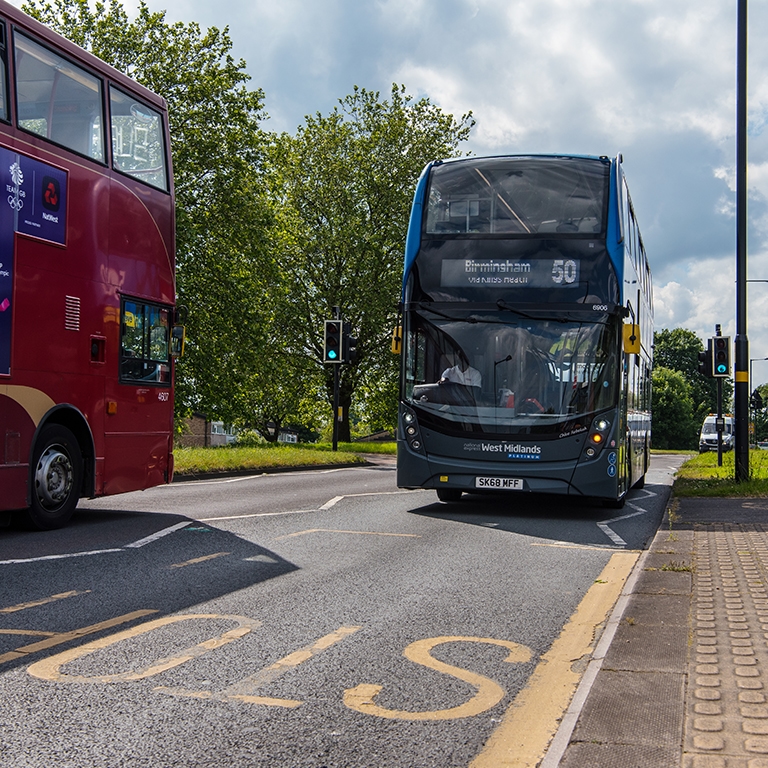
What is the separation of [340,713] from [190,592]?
298 centimetres

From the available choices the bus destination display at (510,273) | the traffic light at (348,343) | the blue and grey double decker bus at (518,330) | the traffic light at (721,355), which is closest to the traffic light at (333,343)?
the traffic light at (348,343)

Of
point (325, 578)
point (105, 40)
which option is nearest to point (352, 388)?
point (105, 40)

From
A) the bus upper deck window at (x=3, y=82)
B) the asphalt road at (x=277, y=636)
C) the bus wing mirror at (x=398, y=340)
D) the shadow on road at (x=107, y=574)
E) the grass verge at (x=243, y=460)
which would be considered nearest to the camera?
the asphalt road at (x=277, y=636)

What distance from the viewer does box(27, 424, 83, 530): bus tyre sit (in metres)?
10.4

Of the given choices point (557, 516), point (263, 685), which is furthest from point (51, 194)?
point (557, 516)

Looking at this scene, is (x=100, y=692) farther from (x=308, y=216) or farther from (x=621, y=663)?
(x=308, y=216)

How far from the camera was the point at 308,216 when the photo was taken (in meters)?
40.7

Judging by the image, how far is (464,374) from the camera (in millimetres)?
13289

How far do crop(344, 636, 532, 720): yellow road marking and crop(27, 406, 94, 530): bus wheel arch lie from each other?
5.96m

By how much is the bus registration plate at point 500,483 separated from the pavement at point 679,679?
15.3 ft

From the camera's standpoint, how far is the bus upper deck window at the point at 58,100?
33.1 feet

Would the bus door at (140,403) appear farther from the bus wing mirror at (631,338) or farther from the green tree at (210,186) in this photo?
the green tree at (210,186)

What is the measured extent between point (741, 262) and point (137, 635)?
15.5 m

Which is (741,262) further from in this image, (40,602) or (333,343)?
(40,602)
